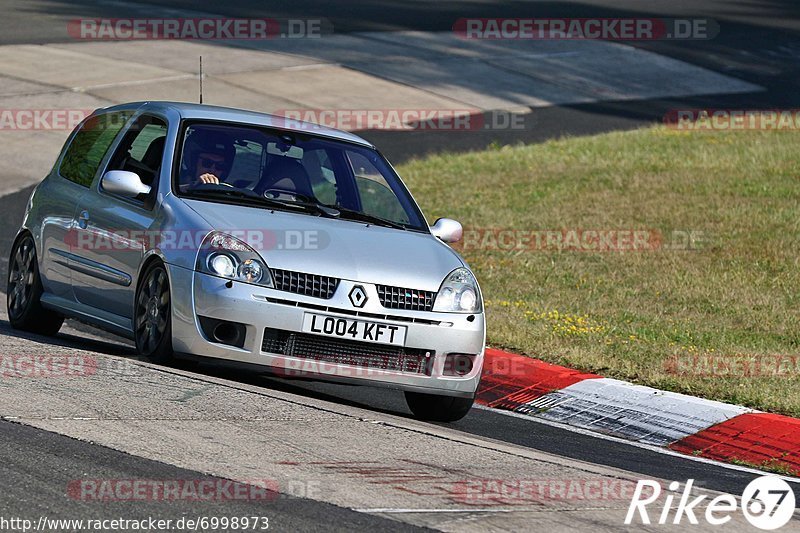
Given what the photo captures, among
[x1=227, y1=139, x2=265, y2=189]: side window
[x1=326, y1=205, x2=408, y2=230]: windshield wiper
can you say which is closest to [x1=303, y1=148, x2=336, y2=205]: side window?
[x1=326, y1=205, x2=408, y2=230]: windshield wiper

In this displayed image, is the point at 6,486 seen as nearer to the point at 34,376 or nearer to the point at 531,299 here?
the point at 34,376

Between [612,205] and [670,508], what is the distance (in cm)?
1055

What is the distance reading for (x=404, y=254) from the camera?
26.9 ft

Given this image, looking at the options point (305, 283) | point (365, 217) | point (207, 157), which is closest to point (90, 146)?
point (207, 157)

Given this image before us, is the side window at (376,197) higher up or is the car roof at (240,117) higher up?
the car roof at (240,117)

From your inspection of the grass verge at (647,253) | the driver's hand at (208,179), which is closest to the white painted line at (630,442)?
the grass verge at (647,253)

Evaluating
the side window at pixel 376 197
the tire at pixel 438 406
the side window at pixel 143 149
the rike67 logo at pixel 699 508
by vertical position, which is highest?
the side window at pixel 143 149

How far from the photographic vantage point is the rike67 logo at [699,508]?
5902 millimetres

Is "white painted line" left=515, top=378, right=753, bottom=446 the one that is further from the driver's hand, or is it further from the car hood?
the driver's hand

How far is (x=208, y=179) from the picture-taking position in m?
8.61

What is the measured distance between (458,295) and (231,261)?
1.30 metres

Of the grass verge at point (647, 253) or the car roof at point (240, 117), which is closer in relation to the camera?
the car roof at point (240, 117)

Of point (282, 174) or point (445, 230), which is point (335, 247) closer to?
point (282, 174)

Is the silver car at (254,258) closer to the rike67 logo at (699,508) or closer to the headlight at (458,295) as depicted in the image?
the headlight at (458,295)
